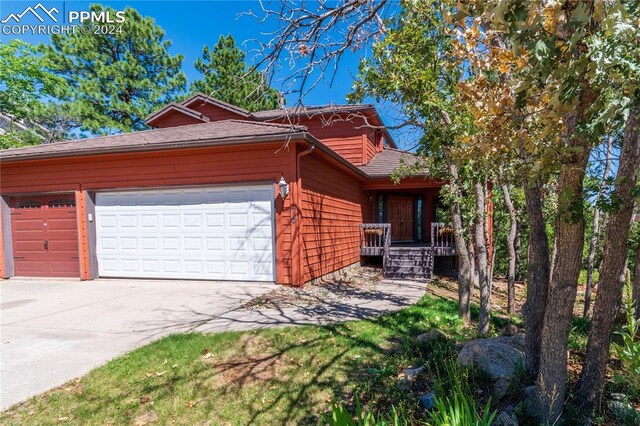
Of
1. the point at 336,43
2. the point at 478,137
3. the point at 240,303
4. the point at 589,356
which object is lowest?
the point at 240,303

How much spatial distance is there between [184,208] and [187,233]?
59cm

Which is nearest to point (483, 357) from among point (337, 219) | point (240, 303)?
point (240, 303)

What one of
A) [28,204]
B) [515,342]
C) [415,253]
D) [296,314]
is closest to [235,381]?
A: [296,314]

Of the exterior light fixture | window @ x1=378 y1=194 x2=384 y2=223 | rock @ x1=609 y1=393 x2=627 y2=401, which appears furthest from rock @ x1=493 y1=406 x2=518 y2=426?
window @ x1=378 y1=194 x2=384 y2=223

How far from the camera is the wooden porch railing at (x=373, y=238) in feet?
36.0

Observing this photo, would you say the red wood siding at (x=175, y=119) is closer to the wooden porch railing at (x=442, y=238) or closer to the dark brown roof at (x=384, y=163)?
the dark brown roof at (x=384, y=163)

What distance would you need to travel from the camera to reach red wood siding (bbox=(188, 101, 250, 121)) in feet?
43.0

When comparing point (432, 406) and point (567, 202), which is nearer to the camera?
point (567, 202)

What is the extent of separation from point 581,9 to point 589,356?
6.79 feet

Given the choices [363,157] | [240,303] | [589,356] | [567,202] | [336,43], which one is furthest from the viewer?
[363,157]

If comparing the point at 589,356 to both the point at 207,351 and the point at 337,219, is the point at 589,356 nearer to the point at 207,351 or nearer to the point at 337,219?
the point at 207,351

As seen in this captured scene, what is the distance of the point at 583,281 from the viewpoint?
9.11m

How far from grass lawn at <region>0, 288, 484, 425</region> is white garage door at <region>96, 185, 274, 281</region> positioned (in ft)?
11.0

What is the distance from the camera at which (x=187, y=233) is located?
25.6ft
